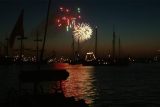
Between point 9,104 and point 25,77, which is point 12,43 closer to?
point 25,77

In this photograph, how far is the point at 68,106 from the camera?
103 feet

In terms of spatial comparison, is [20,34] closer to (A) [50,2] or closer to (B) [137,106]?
(A) [50,2]

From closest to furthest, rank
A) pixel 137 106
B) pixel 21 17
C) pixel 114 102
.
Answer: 1. pixel 21 17
2. pixel 137 106
3. pixel 114 102

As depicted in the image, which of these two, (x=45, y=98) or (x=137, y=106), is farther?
(x=137, y=106)

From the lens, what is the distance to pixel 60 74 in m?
32.7

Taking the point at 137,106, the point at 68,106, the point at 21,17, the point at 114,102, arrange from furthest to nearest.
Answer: the point at 114,102, the point at 137,106, the point at 21,17, the point at 68,106

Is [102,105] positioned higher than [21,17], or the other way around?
[21,17]

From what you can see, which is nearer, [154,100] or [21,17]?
[21,17]

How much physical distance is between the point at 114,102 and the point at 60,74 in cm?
2428

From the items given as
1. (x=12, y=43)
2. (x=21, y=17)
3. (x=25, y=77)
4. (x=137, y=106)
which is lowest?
(x=137, y=106)

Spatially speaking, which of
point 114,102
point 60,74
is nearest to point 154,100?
point 114,102

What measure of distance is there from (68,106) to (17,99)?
14.9 ft

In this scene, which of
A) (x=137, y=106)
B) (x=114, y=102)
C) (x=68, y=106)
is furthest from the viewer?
(x=114, y=102)

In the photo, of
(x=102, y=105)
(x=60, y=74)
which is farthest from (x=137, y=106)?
(x=60, y=74)
